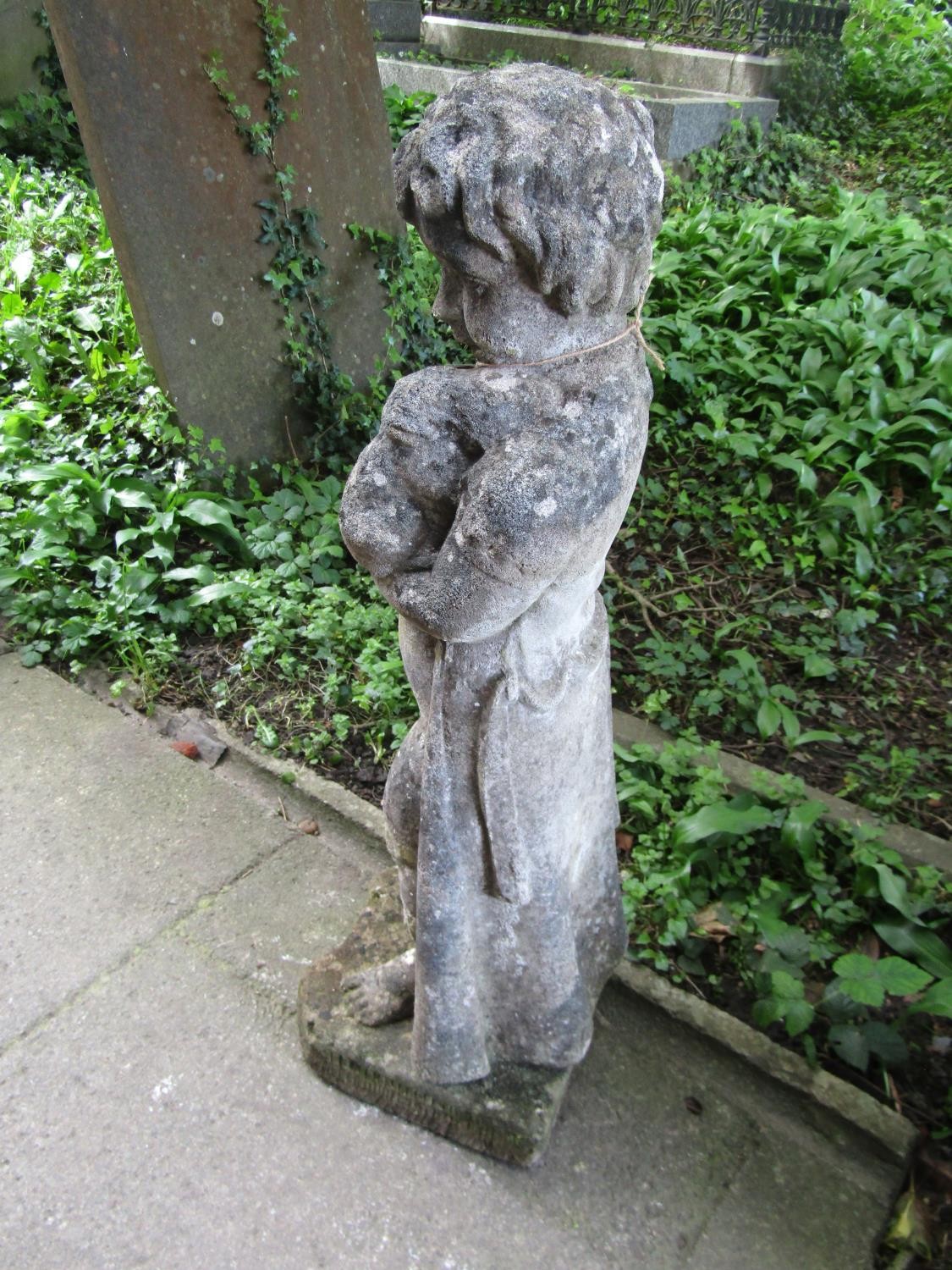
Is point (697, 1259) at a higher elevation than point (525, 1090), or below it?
below

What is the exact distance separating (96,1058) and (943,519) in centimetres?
357

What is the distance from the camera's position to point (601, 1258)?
1.99 metres

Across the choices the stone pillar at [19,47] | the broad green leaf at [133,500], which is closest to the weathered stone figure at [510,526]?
the broad green leaf at [133,500]

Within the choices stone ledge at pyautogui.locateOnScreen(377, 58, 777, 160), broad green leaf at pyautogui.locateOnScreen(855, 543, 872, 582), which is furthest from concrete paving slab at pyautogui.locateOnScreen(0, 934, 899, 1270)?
stone ledge at pyautogui.locateOnScreen(377, 58, 777, 160)

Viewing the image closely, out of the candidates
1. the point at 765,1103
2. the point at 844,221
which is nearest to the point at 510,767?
the point at 765,1103

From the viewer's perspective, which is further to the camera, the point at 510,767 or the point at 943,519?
the point at 943,519

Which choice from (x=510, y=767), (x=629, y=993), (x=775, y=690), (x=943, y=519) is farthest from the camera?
(x=943, y=519)

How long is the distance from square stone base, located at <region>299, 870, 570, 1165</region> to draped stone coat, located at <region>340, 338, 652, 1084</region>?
0.23 ft

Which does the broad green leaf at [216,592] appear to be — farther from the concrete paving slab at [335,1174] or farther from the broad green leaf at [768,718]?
the broad green leaf at [768,718]

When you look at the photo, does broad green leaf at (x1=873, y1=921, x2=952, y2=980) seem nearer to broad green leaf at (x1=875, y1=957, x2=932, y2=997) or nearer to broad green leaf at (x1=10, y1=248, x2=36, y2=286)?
broad green leaf at (x1=875, y1=957, x2=932, y2=997)

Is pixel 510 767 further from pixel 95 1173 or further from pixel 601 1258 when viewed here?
pixel 95 1173

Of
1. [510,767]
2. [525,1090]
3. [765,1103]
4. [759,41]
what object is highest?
[759,41]

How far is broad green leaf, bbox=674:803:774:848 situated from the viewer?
278cm

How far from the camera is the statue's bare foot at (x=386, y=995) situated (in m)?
2.20
